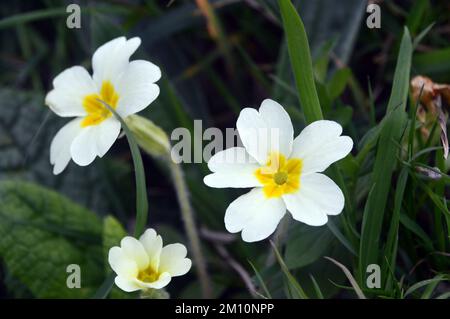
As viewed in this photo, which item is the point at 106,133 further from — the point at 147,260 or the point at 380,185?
the point at 380,185

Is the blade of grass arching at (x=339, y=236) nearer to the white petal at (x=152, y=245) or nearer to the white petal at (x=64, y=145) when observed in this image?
the white petal at (x=152, y=245)

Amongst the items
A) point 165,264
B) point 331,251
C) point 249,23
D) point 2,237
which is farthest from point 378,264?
point 249,23

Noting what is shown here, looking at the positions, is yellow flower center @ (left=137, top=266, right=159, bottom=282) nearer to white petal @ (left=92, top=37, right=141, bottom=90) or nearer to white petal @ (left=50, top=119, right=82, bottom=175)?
white petal @ (left=50, top=119, right=82, bottom=175)

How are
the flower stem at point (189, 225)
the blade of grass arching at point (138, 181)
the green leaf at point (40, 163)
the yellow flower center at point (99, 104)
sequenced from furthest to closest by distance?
the green leaf at point (40, 163) → the flower stem at point (189, 225) → the yellow flower center at point (99, 104) → the blade of grass arching at point (138, 181)

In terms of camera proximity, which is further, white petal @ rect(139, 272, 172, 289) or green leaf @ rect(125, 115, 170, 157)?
→ green leaf @ rect(125, 115, 170, 157)

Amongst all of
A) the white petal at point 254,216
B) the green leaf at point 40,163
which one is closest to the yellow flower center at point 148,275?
the white petal at point 254,216

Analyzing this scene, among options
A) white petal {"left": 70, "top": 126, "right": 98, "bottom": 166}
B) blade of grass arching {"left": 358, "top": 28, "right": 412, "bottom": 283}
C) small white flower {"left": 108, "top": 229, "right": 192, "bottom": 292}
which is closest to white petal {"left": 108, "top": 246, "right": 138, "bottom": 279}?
small white flower {"left": 108, "top": 229, "right": 192, "bottom": 292}
